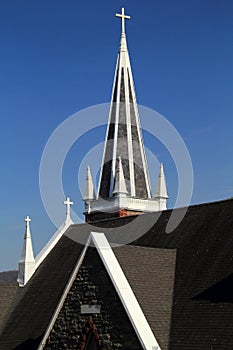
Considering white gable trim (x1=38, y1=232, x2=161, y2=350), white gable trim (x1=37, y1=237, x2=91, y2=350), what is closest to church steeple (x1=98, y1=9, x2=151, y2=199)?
white gable trim (x1=37, y1=237, x2=91, y2=350)

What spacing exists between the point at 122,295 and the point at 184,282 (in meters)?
2.67

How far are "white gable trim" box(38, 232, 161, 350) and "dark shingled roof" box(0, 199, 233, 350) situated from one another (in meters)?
0.47

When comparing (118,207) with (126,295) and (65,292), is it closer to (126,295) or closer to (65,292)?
(65,292)

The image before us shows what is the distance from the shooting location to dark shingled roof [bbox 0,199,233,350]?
2003 centimetres

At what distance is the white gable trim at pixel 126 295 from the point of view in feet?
64.3

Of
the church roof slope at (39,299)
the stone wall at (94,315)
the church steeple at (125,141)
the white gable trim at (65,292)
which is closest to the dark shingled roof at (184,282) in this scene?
the church roof slope at (39,299)

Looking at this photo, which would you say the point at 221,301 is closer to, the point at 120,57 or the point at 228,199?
the point at 228,199

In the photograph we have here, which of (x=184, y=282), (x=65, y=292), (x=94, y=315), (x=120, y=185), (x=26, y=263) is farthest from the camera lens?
(x=120, y=185)

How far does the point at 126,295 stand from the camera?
67.2 feet

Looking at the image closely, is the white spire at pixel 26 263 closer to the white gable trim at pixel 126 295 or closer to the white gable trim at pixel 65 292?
the white gable trim at pixel 65 292

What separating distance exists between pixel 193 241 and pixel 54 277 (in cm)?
694

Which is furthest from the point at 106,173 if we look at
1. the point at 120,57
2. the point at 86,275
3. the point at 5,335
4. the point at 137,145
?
the point at 86,275

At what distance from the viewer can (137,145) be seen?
35250 millimetres

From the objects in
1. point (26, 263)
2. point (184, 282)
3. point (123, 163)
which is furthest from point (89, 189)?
point (184, 282)
